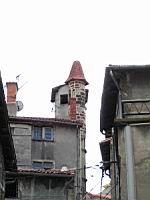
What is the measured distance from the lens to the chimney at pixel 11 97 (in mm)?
35469

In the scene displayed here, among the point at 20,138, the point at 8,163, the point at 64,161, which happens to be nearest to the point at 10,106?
the point at 20,138

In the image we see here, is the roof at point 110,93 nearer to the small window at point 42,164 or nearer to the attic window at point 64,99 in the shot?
the small window at point 42,164

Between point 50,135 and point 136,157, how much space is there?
19.5 meters

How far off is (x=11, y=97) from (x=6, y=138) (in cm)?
1682

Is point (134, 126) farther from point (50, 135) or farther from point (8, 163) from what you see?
point (50, 135)

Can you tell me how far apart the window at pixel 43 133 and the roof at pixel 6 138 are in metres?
9.70

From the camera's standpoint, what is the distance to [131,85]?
1562cm

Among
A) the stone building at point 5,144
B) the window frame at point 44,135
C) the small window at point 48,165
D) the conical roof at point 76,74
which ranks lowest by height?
the small window at point 48,165

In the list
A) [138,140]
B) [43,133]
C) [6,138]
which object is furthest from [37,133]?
[138,140]

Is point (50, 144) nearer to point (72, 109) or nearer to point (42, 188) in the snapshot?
point (72, 109)

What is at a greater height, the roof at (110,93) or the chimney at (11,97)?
the chimney at (11,97)

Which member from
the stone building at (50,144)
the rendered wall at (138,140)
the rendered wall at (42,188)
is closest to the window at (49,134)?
the stone building at (50,144)

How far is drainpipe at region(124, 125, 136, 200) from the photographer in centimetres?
1434

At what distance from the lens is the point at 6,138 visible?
19.2m
